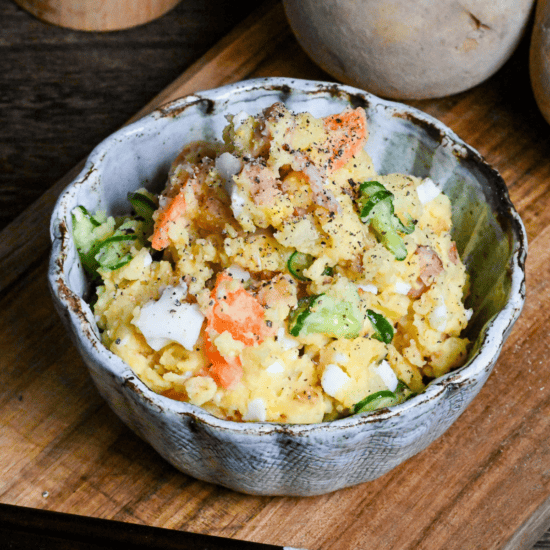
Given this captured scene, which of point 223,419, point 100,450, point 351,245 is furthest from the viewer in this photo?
point 100,450

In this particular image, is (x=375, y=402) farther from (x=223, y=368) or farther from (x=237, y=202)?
(x=237, y=202)

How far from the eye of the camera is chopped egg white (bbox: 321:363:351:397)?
1.73 meters

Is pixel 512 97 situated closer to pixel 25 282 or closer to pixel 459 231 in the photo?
pixel 459 231

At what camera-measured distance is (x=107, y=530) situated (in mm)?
1742

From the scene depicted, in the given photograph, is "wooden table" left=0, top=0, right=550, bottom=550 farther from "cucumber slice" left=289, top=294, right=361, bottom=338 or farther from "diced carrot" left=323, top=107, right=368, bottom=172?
"diced carrot" left=323, top=107, right=368, bottom=172

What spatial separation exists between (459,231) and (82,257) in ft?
3.57

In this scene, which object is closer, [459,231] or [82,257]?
[82,257]

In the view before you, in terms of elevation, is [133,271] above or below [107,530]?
above

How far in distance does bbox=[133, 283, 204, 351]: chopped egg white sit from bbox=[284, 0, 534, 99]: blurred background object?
4.31 ft

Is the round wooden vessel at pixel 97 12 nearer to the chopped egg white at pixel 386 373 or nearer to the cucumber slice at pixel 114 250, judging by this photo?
the cucumber slice at pixel 114 250

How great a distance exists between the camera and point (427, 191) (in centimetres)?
205

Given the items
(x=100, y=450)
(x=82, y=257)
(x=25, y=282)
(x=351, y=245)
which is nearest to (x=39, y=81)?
(x=25, y=282)

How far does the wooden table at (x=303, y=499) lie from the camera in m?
2.00

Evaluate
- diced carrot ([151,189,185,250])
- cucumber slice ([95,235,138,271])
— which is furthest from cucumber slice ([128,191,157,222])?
diced carrot ([151,189,185,250])
